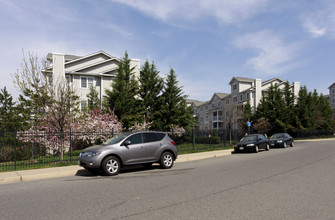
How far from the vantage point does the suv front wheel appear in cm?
1141

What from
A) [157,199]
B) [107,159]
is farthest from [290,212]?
[107,159]

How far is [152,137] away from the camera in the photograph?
11.4 m

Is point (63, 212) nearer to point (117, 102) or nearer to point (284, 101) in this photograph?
point (117, 102)

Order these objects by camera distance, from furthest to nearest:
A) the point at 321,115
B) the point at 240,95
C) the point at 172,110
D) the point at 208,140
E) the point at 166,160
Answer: the point at 240,95
the point at 321,115
the point at 172,110
the point at 208,140
the point at 166,160

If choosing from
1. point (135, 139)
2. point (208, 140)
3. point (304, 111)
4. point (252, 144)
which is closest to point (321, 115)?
point (304, 111)

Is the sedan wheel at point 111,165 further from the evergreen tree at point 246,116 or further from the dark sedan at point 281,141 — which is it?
the evergreen tree at point 246,116

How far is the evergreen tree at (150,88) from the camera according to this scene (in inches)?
1163

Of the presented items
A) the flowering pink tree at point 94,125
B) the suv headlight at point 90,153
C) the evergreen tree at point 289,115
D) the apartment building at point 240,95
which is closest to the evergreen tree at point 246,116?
the apartment building at point 240,95

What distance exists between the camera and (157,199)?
20.0 feet

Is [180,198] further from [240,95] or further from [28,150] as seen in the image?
[240,95]

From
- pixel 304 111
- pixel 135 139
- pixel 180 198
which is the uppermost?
pixel 304 111

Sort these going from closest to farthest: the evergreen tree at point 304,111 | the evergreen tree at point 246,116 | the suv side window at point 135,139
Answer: the suv side window at point 135,139 → the evergreen tree at point 246,116 → the evergreen tree at point 304,111

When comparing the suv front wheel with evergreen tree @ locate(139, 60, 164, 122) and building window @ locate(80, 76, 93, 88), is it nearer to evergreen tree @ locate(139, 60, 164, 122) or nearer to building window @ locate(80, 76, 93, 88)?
evergreen tree @ locate(139, 60, 164, 122)

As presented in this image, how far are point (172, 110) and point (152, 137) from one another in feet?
61.2
